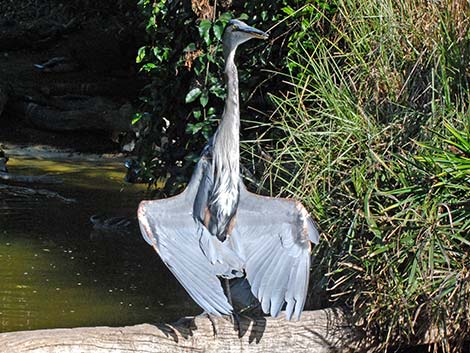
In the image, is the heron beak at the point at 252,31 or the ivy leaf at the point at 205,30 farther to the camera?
the ivy leaf at the point at 205,30

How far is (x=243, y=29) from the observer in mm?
4695

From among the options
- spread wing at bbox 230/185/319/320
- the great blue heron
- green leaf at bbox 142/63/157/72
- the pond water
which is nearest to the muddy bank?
the pond water

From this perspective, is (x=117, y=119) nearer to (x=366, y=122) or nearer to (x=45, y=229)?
(x=45, y=229)

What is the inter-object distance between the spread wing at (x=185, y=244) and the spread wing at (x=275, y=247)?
0.18m

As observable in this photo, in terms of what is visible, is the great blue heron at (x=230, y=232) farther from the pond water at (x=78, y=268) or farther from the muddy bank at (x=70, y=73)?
the muddy bank at (x=70, y=73)

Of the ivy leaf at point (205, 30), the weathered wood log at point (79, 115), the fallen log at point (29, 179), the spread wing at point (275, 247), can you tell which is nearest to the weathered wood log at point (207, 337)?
the spread wing at point (275, 247)

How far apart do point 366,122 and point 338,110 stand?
0.17 meters

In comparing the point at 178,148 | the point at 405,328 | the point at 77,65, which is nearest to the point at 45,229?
the point at 178,148

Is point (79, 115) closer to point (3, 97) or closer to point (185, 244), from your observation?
point (3, 97)

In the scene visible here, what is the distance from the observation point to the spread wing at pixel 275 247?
4.07 m

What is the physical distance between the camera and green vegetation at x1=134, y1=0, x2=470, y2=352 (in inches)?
171

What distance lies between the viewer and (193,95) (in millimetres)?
5992

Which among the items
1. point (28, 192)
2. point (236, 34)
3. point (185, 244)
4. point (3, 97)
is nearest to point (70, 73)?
point (3, 97)

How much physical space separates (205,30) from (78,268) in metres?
2.00
